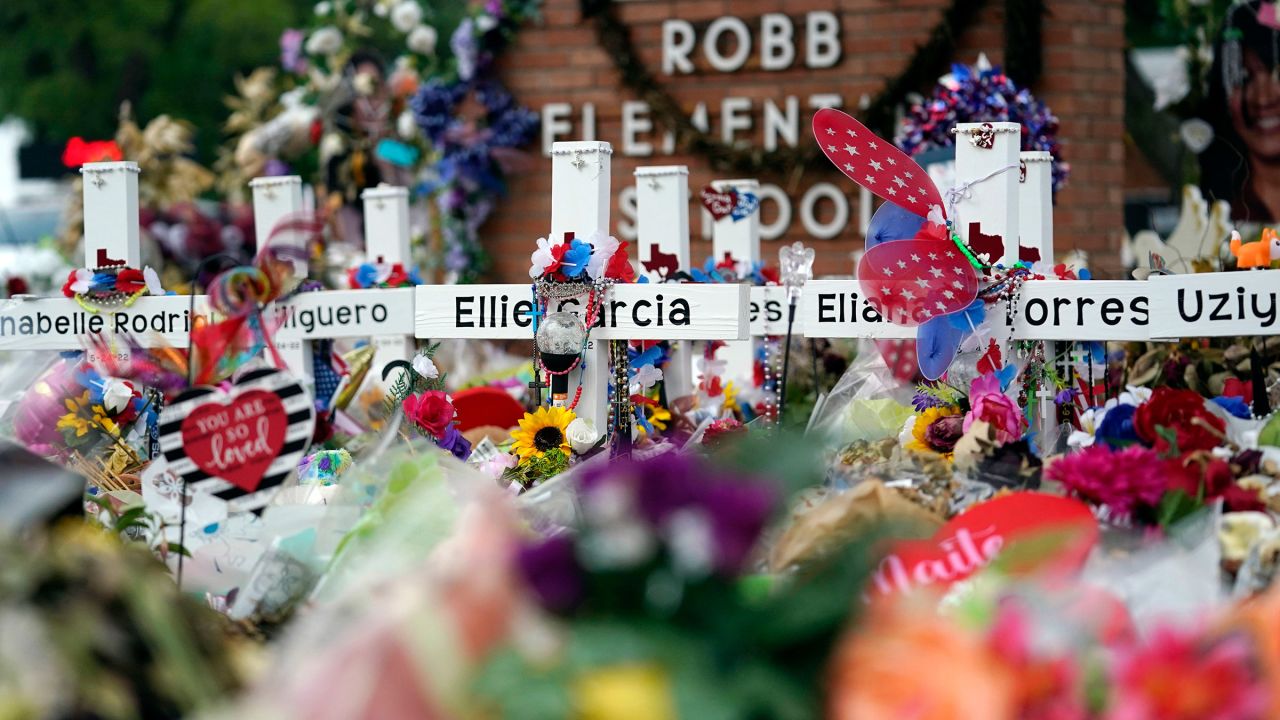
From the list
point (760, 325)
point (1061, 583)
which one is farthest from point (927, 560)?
point (760, 325)

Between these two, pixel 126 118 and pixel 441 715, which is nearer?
pixel 441 715

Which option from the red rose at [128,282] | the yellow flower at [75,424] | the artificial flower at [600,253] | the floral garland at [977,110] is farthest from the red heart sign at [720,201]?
the yellow flower at [75,424]

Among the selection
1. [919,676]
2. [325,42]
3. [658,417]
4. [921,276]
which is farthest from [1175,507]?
[325,42]

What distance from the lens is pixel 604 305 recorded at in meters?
3.41

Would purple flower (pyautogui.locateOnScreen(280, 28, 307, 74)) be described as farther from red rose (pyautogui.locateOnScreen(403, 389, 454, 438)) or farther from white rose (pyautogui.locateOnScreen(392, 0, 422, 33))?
red rose (pyautogui.locateOnScreen(403, 389, 454, 438))

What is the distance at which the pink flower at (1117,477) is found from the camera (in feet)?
7.10

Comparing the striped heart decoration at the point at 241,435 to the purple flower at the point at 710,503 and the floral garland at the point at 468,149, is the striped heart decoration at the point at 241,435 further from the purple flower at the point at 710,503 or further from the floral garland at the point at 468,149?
the floral garland at the point at 468,149

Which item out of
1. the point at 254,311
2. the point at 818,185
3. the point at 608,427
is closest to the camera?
the point at 254,311

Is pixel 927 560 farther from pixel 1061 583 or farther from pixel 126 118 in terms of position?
pixel 126 118

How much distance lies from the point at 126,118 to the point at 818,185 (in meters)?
5.09

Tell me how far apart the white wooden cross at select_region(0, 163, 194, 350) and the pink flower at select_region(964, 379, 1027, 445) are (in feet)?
6.09

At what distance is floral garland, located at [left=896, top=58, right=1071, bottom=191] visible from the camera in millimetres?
5176

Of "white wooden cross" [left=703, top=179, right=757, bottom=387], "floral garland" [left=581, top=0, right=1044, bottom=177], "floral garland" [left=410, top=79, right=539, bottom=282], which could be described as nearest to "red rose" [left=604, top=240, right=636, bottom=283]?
"white wooden cross" [left=703, top=179, right=757, bottom=387]

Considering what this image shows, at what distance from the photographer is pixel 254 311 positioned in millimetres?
2576
